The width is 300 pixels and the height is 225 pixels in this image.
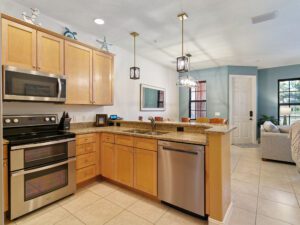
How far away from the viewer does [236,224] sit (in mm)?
1950

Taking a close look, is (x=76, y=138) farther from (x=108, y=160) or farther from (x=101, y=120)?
(x=101, y=120)

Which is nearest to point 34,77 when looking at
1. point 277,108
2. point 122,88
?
point 122,88

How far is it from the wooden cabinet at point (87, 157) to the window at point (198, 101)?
191 inches

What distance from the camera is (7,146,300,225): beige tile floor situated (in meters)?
2.03

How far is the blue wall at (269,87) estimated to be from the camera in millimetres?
6208

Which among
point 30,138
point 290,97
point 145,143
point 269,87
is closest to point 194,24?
point 145,143

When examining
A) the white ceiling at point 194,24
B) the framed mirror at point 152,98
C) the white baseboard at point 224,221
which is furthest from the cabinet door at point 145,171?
the framed mirror at point 152,98

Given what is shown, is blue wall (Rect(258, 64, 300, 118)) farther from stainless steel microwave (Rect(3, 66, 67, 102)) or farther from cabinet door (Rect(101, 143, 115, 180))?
stainless steel microwave (Rect(3, 66, 67, 102))

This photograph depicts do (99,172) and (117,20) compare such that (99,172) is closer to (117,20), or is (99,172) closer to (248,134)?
(117,20)

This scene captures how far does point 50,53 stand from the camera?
262cm

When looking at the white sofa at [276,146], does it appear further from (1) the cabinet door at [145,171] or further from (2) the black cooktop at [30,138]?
(2) the black cooktop at [30,138]

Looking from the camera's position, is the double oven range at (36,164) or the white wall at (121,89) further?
the white wall at (121,89)

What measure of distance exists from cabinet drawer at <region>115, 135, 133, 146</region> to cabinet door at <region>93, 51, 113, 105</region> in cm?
97

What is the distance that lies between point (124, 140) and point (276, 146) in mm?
3592
